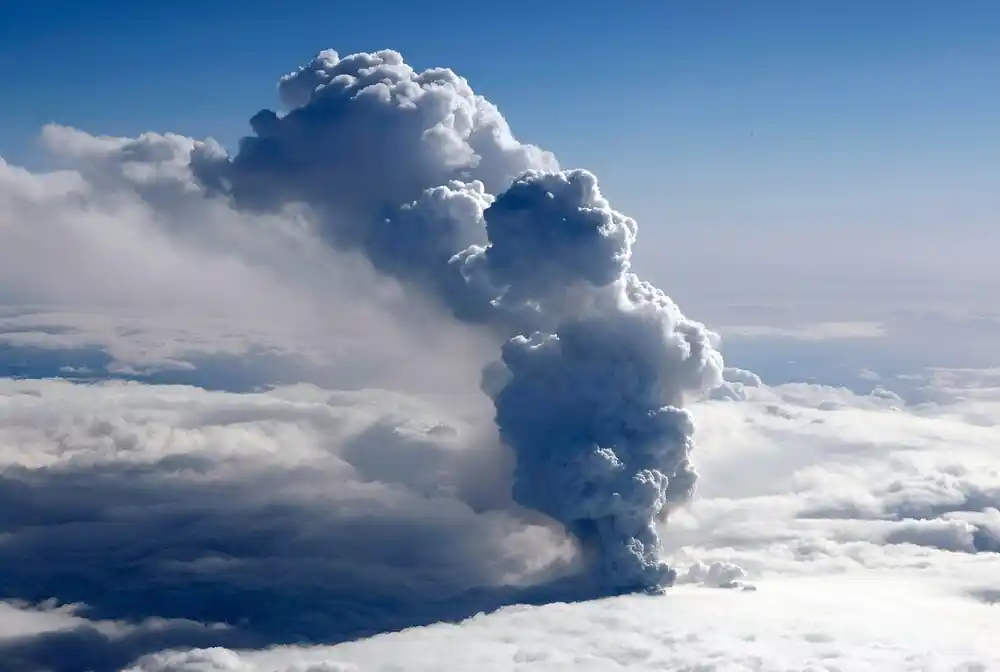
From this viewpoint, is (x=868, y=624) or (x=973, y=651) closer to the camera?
(x=973, y=651)

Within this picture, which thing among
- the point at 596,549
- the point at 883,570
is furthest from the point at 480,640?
the point at 883,570

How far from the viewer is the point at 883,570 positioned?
137 m

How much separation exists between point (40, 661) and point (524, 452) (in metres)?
55.7

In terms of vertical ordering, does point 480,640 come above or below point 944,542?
below

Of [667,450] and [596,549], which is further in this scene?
[596,549]

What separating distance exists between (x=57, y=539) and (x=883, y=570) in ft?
407

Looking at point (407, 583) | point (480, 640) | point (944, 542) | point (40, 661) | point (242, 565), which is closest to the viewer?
point (480, 640)

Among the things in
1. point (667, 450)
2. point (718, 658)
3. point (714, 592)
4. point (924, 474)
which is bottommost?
point (718, 658)

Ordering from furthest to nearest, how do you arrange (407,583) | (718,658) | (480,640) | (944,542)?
(944,542) → (407,583) → (480,640) → (718,658)

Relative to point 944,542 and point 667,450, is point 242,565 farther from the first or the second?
point 944,542

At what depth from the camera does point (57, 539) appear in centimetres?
15575

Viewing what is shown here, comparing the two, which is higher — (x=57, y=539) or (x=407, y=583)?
(x=57, y=539)

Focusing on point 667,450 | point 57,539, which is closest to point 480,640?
point 667,450

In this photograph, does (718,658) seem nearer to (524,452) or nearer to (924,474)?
(524,452)
